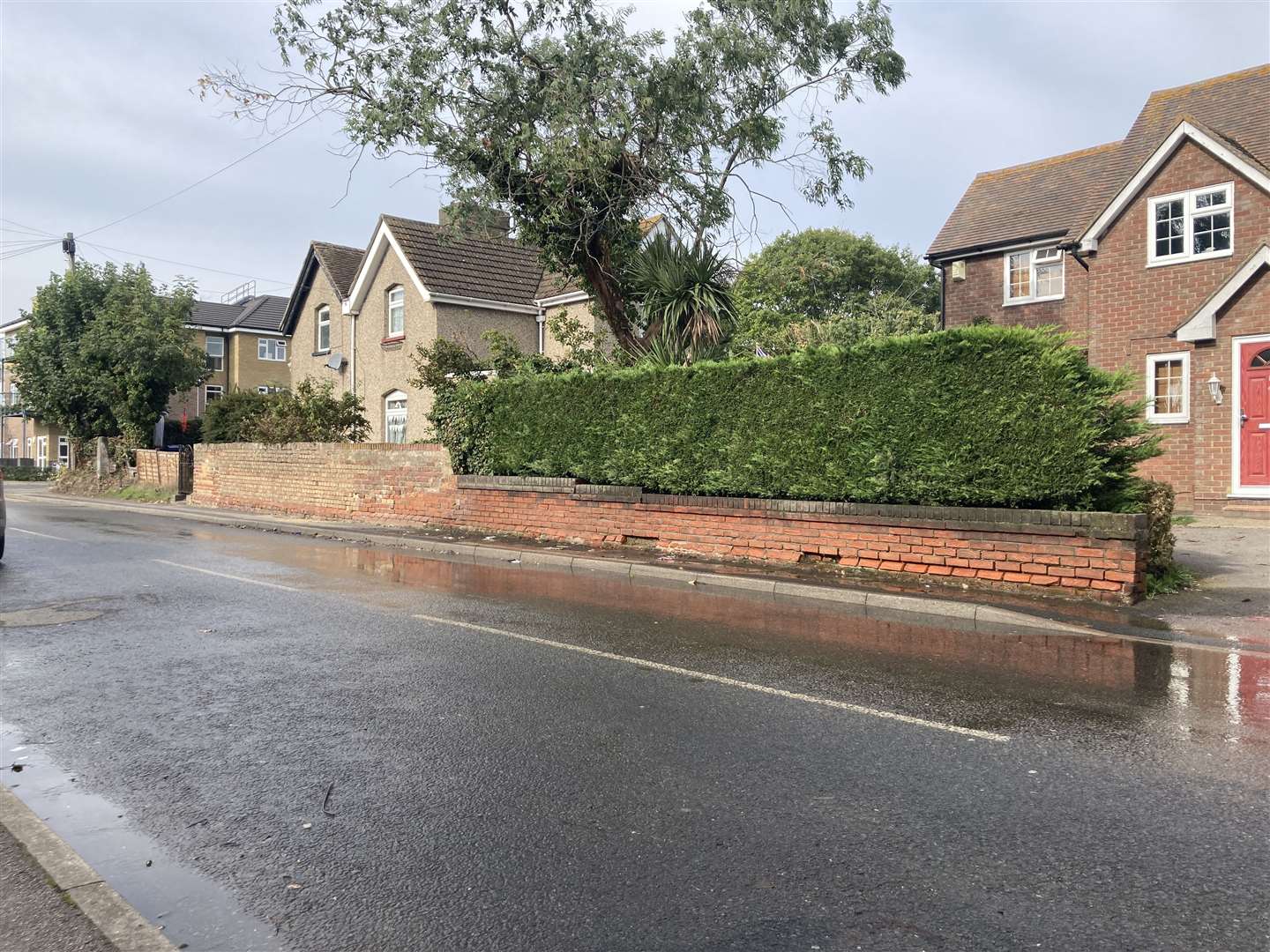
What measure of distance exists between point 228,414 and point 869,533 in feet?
Result: 83.0

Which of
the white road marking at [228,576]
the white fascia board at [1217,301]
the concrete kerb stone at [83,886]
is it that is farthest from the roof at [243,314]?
the concrete kerb stone at [83,886]

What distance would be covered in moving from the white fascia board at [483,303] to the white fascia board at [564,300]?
353 millimetres

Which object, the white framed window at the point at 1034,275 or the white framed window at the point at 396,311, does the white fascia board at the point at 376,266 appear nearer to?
the white framed window at the point at 396,311

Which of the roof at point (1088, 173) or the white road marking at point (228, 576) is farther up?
the roof at point (1088, 173)

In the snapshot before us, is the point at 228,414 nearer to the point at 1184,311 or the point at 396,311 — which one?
the point at 396,311

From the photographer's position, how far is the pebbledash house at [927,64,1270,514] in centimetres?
1808

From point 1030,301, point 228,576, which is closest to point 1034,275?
point 1030,301

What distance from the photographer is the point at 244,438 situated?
2723 cm

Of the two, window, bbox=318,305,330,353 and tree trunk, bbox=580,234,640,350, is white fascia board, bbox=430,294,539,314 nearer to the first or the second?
window, bbox=318,305,330,353

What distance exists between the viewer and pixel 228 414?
3047cm

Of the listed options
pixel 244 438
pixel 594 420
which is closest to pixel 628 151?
pixel 594 420

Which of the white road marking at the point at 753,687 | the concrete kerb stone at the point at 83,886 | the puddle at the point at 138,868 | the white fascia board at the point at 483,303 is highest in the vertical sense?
the white fascia board at the point at 483,303

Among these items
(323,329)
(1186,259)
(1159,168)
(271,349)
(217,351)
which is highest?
(271,349)

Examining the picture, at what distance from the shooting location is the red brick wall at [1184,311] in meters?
18.3
